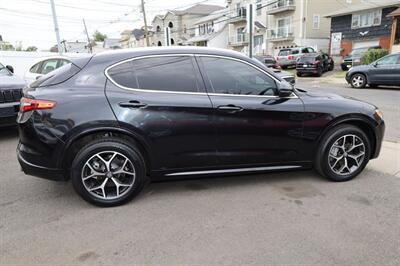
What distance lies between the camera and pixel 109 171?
3.37m

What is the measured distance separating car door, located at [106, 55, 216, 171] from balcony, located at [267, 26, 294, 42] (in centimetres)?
3459

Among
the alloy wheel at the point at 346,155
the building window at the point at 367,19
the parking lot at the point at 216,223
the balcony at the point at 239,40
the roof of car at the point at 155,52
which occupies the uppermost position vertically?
the building window at the point at 367,19

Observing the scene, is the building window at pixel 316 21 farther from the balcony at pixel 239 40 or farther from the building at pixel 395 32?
the building at pixel 395 32

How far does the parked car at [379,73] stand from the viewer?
12406mm

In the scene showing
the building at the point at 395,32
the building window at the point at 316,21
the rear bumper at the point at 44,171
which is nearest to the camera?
the rear bumper at the point at 44,171

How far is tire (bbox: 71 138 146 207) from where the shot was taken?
3271 mm

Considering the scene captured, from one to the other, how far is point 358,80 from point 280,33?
24.9 metres

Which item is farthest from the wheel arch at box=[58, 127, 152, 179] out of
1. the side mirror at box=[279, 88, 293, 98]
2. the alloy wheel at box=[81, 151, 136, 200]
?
the side mirror at box=[279, 88, 293, 98]

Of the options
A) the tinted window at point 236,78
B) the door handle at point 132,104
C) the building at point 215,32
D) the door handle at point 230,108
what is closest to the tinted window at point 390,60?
the tinted window at point 236,78

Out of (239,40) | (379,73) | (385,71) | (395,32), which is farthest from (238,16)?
(385,71)

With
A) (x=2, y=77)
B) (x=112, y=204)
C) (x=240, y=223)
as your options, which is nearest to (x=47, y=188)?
(x=112, y=204)

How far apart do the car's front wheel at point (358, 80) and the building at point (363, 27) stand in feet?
51.4

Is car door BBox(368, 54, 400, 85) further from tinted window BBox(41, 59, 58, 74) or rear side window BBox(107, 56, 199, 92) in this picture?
tinted window BBox(41, 59, 58, 74)

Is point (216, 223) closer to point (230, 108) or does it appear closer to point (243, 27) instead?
point (230, 108)
